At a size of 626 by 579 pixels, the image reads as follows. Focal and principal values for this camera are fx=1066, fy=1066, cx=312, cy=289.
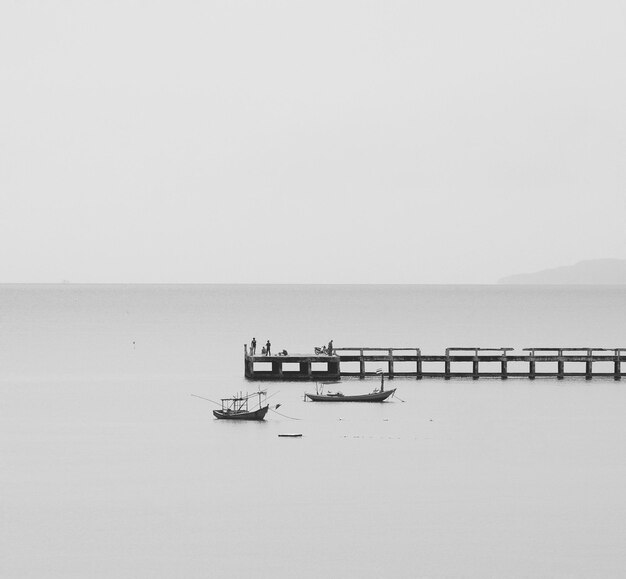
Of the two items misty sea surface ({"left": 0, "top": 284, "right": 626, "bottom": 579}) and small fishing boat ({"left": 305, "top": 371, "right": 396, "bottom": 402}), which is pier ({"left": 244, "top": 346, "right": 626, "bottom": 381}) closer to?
misty sea surface ({"left": 0, "top": 284, "right": 626, "bottom": 579})

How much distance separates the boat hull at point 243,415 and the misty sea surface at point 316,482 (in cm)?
55

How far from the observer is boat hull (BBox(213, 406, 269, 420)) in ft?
162

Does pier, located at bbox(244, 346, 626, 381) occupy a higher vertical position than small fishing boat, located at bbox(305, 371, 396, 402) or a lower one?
higher

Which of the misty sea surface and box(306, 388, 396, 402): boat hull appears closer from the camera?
the misty sea surface

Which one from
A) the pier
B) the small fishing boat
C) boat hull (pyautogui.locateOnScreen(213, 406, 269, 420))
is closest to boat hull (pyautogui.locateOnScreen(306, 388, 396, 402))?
the small fishing boat

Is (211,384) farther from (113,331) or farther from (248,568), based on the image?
(113,331)

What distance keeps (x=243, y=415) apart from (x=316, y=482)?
47.2 feet

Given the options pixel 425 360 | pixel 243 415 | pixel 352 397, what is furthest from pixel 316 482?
pixel 425 360

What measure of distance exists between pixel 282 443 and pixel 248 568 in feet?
54.4

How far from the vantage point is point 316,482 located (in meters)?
36.3

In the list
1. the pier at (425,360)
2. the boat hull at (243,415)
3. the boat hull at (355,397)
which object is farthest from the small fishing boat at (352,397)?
the boat hull at (243,415)

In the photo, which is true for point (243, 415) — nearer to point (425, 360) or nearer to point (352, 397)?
point (352, 397)

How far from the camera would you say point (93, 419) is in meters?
52.4

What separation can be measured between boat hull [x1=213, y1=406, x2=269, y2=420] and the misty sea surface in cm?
55
